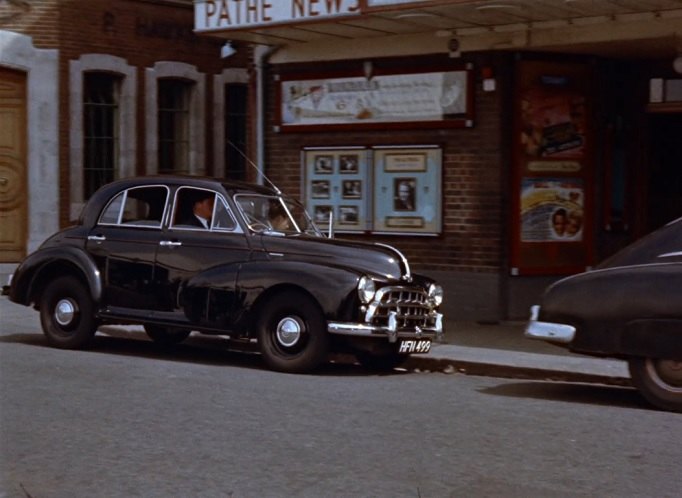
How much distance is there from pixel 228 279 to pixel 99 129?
1062cm

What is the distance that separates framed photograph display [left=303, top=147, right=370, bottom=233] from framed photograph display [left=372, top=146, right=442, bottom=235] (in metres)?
0.23

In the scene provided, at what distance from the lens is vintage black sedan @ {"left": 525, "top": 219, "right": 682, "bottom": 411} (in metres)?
9.16

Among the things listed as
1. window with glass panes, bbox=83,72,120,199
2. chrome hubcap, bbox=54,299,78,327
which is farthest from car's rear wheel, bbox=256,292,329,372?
window with glass panes, bbox=83,72,120,199

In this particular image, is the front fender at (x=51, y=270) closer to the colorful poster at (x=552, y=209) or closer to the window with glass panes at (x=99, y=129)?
the colorful poster at (x=552, y=209)

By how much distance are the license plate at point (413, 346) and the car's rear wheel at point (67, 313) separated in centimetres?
321

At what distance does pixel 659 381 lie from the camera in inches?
365

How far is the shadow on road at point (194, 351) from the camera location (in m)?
11.9

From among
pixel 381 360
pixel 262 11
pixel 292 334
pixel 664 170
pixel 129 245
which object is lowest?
pixel 381 360

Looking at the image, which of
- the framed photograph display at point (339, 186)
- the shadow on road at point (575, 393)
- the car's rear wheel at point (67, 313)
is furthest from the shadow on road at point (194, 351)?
the framed photograph display at point (339, 186)

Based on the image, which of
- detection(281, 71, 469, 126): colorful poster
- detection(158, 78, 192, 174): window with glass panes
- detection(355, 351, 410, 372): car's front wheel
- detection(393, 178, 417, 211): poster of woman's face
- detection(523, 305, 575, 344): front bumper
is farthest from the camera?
detection(158, 78, 192, 174): window with glass panes

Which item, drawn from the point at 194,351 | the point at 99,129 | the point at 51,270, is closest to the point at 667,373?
the point at 194,351

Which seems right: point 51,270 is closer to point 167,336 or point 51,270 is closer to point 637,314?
point 167,336

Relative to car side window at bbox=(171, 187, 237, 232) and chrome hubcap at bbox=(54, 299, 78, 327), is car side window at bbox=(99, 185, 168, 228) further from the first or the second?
chrome hubcap at bbox=(54, 299, 78, 327)

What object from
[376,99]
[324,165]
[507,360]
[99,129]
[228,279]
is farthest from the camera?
[99,129]
